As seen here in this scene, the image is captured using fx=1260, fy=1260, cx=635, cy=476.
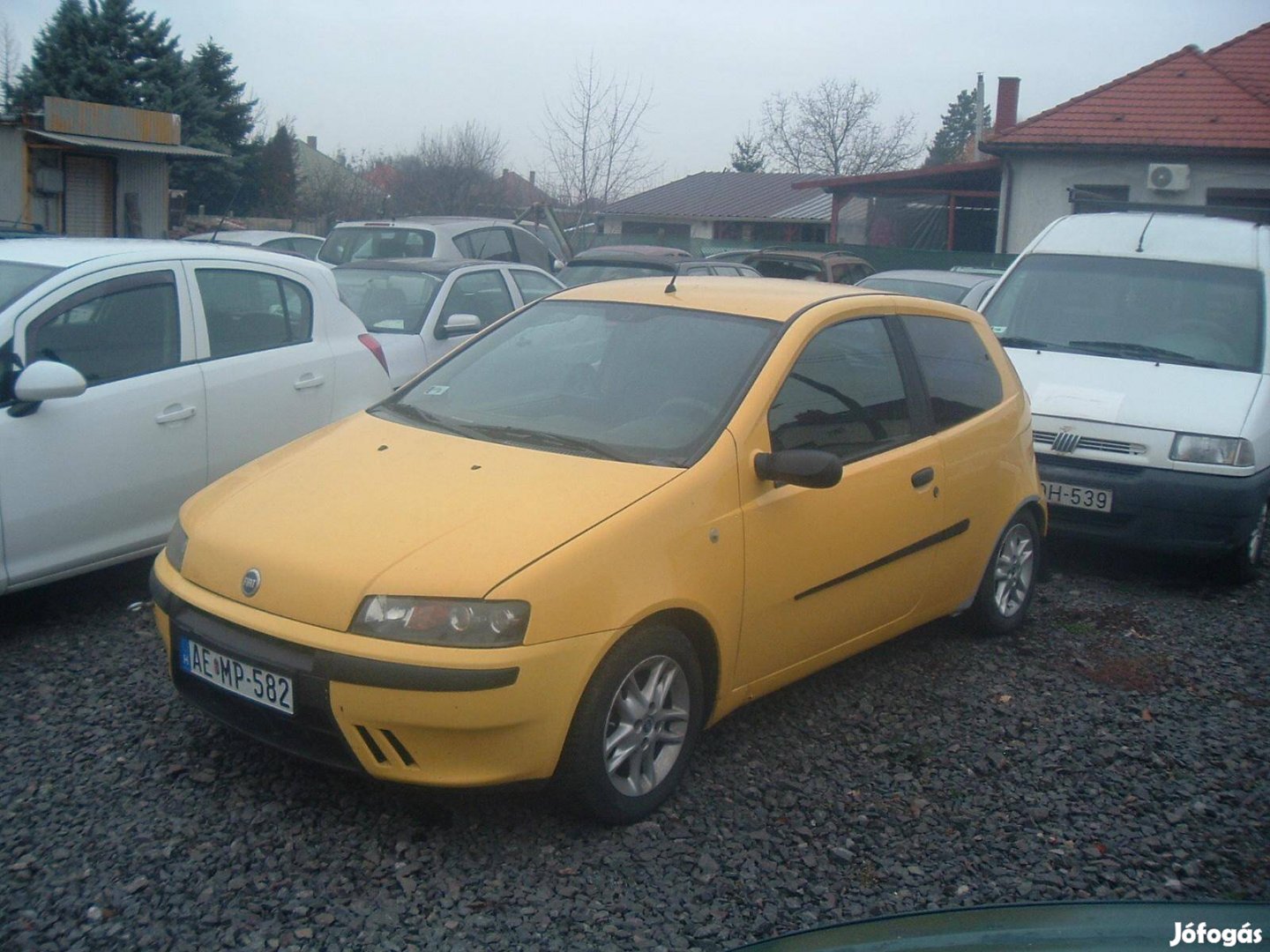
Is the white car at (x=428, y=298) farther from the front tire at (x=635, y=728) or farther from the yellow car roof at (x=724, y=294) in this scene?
the front tire at (x=635, y=728)

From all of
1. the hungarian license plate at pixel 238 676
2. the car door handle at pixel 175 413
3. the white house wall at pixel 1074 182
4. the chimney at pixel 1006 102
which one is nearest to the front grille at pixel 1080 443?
the car door handle at pixel 175 413

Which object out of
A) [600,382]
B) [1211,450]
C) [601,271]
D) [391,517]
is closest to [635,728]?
[391,517]

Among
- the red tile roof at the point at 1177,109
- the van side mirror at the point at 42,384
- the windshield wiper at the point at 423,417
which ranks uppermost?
the red tile roof at the point at 1177,109

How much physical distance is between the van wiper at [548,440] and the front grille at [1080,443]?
358 centimetres

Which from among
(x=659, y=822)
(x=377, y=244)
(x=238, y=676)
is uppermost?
(x=377, y=244)

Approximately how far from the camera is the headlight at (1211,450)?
22.2 feet

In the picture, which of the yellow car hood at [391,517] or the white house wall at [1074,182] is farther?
the white house wall at [1074,182]

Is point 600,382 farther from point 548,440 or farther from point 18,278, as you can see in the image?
point 18,278

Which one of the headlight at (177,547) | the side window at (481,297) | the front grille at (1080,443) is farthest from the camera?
the side window at (481,297)

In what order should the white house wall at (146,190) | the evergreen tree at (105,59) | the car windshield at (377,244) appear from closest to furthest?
the car windshield at (377,244), the white house wall at (146,190), the evergreen tree at (105,59)

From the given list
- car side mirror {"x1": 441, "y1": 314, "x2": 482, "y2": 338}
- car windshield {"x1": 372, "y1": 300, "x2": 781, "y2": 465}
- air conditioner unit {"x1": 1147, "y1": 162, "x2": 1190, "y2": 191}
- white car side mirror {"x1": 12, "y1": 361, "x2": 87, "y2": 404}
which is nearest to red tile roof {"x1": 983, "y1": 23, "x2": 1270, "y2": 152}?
air conditioner unit {"x1": 1147, "y1": 162, "x2": 1190, "y2": 191}

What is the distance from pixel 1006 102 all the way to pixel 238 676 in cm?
3206

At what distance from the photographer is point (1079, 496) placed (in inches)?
279

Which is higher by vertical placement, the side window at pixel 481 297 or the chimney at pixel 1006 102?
the chimney at pixel 1006 102
